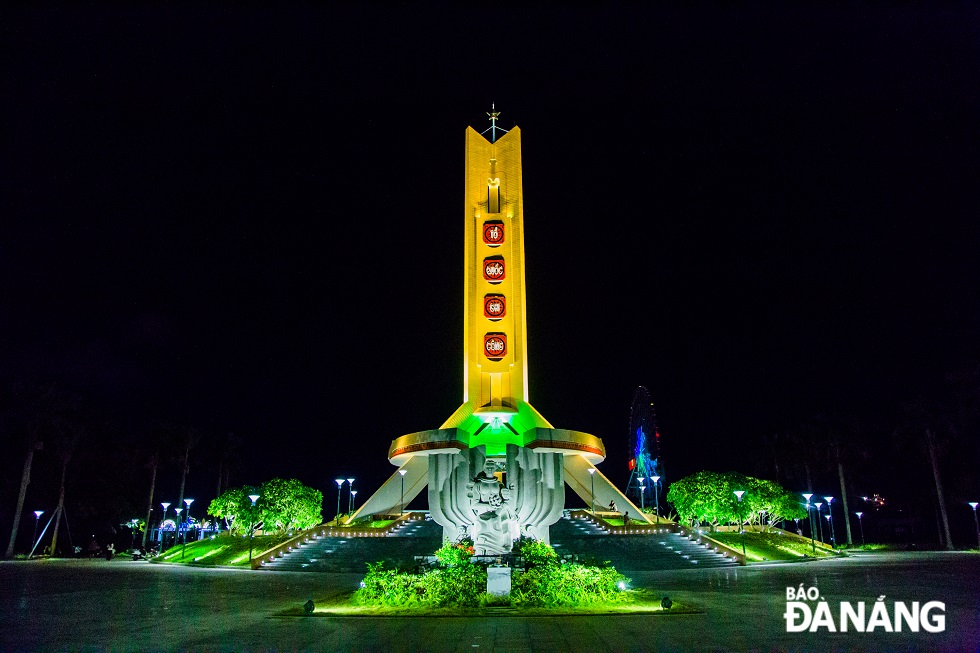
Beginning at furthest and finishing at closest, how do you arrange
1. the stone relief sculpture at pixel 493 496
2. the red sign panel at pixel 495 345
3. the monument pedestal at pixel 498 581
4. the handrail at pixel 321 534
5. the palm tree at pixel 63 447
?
1. the red sign panel at pixel 495 345
2. the palm tree at pixel 63 447
3. the handrail at pixel 321 534
4. the stone relief sculpture at pixel 493 496
5. the monument pedestal at pixel 498 581

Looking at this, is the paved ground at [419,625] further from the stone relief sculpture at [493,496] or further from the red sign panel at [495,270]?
the red sign panel at [495,270]

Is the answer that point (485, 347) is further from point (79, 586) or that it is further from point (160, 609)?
point (160, 609)

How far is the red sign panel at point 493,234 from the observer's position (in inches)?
1852

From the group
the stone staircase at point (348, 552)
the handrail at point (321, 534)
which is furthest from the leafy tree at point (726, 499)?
the handrail at point (321, 534)

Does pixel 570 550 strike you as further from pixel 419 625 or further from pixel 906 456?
pixel 906 456

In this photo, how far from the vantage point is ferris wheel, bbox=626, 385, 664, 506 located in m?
50.2

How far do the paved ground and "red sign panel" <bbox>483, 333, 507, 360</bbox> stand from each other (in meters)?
26.5

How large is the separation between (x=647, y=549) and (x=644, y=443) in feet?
71.8

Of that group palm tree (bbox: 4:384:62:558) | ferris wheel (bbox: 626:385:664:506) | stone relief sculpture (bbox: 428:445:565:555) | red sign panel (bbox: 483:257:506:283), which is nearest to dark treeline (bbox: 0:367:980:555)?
palm tree (bbox: 4:384:62:558)

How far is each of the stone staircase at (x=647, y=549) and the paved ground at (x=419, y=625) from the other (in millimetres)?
9435

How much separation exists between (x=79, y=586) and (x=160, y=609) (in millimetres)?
8499

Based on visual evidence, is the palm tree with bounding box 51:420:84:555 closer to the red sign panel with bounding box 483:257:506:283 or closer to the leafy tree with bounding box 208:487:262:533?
the leafy tree with bounding box 208:487:262:533

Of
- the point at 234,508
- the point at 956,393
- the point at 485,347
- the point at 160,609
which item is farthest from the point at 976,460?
the point at 160,609

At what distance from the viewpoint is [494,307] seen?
4597cm
